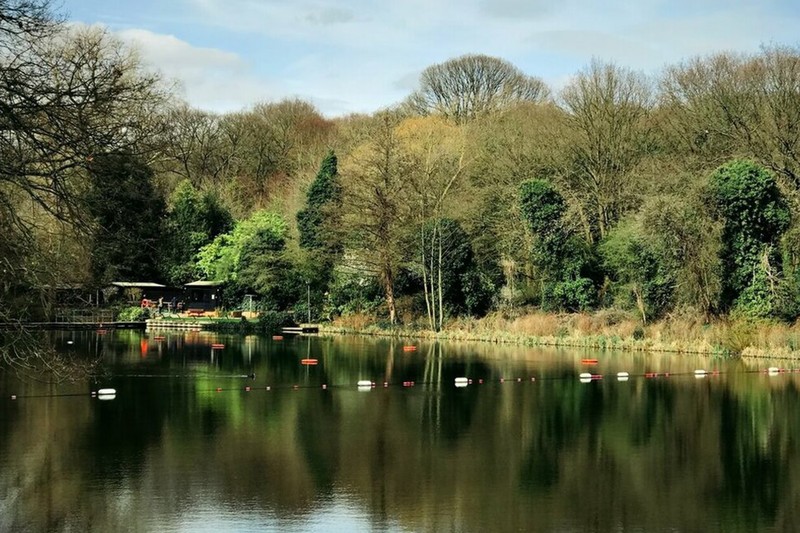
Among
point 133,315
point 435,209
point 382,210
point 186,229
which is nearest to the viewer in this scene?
point 435,209

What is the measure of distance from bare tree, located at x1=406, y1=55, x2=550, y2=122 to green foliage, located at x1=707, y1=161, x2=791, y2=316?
23771 millimetres

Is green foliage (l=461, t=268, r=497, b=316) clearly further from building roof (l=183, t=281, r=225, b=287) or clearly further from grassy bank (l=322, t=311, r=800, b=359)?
building roof (l=183, t=281, r=225, b=287)

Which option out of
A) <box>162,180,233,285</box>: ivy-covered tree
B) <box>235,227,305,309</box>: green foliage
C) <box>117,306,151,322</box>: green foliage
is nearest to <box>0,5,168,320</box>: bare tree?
<box>235,227,305,309</box>: green foliage

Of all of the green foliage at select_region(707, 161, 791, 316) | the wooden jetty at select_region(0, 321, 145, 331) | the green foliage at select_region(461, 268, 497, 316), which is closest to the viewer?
the green foliage at select_region(707, 161, 791, 316)

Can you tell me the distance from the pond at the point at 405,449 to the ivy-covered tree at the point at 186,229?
82.7ft

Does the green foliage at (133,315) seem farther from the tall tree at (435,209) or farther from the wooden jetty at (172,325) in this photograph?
the tall tree at (435,209)

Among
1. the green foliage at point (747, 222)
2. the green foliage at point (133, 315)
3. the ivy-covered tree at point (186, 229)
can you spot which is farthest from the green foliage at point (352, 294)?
the green foliage at point (747, 222)

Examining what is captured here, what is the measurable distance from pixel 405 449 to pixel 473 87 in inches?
1649

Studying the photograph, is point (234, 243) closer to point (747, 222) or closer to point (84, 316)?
point (84, 316)

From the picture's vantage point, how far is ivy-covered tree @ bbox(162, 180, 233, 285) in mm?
52594

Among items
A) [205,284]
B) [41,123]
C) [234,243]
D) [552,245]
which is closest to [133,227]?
[205,284]

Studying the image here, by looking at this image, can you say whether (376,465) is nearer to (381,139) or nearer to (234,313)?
(381,139)

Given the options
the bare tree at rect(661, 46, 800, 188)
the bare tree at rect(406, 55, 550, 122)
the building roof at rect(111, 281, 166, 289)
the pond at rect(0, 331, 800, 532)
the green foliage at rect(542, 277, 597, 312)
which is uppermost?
the bare tree at rect(406, 55, 550, 122)

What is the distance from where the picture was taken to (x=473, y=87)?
55.2 metres
